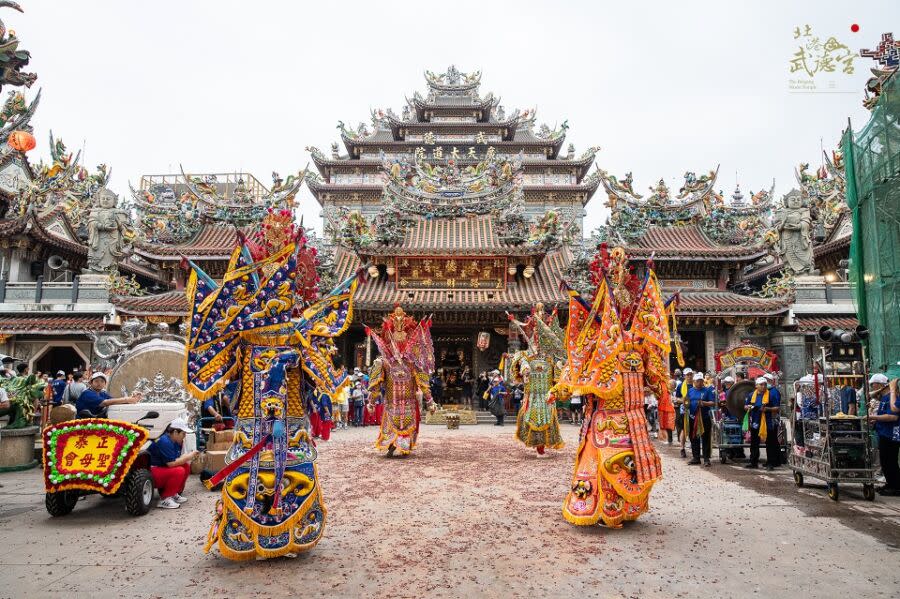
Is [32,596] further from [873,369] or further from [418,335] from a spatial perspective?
[873,369]

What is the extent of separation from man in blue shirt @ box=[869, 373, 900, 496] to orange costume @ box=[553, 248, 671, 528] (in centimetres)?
323

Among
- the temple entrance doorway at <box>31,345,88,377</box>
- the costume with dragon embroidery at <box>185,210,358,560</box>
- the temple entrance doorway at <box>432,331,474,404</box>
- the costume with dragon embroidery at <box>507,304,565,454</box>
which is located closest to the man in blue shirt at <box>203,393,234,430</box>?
the costume with dragon embroidery at <box>185,210,358,560</box>

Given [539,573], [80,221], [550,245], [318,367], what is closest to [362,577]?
[539,573]

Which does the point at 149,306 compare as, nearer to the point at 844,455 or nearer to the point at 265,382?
the point at 265,382

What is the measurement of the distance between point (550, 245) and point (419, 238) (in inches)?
190

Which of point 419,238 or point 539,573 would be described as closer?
point 539,573

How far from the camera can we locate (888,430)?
647 centimetres

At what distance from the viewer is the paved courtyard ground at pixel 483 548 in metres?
3.67

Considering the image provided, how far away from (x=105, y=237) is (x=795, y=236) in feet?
82.0

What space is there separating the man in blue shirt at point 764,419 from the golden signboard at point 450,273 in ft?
37.5

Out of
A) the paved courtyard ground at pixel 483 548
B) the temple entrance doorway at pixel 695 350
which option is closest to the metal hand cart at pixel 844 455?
the paved courtyard ground at pixel 483 548

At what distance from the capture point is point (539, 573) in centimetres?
393

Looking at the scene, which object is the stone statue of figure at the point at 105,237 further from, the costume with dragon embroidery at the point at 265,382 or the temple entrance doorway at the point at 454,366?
the costume with dragon embroidery at the point at 265,382

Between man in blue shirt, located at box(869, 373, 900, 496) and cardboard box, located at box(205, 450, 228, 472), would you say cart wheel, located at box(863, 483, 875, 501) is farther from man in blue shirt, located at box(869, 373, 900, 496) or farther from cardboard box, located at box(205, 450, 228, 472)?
cardboard box, located at box(205, 450, 228, 472)
